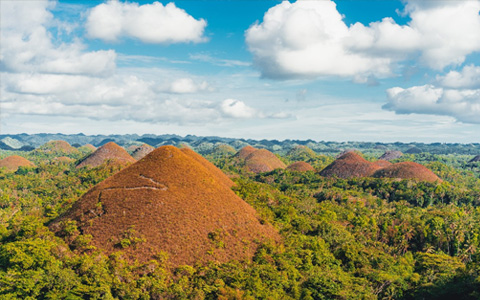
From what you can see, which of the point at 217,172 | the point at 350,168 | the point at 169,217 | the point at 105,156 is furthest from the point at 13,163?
the point at 169,217

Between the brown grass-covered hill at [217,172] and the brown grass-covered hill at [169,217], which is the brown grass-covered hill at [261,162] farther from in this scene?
the brown grass-covered hill at [169,217]

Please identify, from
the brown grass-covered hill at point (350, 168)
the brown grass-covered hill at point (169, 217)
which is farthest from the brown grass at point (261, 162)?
the brown grass-covered hill at point (169, 217)

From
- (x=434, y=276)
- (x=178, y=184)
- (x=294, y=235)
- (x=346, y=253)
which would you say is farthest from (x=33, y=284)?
(x=434, y=276)

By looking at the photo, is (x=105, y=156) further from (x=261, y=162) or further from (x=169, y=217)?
(x=169, y=217)

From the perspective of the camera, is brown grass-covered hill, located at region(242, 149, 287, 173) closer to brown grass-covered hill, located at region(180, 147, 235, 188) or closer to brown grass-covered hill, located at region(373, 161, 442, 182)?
brown grass-covered hill, located at region(373, 161, 442, 182)

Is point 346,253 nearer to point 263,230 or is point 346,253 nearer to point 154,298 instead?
point 263,230

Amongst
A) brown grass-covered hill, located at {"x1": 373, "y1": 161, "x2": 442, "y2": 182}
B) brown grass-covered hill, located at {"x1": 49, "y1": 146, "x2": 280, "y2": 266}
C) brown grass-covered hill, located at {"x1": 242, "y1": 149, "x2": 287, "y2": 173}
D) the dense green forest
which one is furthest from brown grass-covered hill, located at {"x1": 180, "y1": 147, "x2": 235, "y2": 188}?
brown grass-covered hill, located at {"x1": 242, "y1": 149, "x2": 287, "y2": 173}
